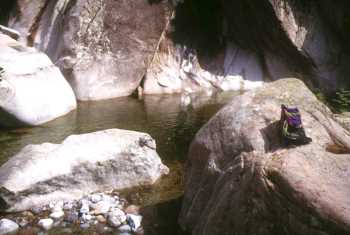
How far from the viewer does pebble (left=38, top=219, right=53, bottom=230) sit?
5.74 metres

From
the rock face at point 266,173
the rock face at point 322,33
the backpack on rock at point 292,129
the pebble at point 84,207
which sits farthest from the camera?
the rock face at point 322,33

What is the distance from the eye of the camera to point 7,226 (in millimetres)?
5680

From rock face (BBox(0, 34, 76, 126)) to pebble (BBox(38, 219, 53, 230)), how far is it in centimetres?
561

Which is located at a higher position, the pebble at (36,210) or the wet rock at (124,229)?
the wet rock at (124,229)

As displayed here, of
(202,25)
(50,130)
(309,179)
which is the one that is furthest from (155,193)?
(202,25)

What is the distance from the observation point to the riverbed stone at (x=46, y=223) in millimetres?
5742

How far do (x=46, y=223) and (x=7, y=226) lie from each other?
54cm

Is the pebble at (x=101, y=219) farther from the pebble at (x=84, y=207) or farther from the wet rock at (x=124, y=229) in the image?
the wet rock at (x=124, y=229)

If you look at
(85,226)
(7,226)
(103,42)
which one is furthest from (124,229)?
(103,42)

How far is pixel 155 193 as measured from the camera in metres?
6.84

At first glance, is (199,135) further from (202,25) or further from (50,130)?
(202,25)

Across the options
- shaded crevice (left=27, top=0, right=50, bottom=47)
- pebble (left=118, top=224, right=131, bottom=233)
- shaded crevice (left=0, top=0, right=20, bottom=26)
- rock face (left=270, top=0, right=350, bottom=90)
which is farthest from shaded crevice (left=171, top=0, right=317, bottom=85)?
pebble (left=118, top=224, right=131, bottom=233)

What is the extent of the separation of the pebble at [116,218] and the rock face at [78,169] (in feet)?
2.97

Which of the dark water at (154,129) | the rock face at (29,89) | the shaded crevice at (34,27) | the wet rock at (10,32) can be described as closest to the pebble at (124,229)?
the dark water at (154,129)
